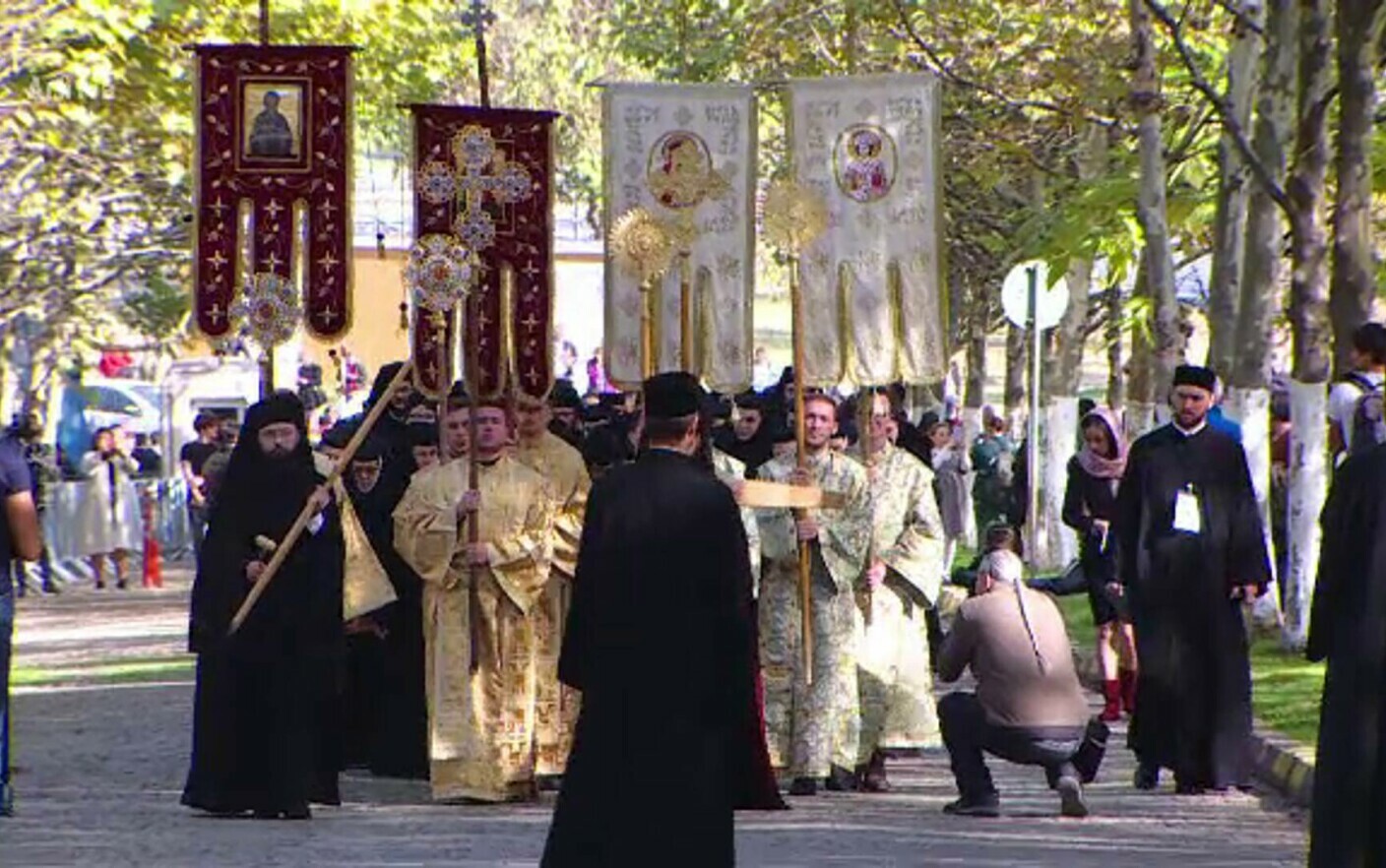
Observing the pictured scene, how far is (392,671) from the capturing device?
1733 centimetres

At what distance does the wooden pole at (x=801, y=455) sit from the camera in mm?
15781

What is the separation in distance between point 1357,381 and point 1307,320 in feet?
22.1

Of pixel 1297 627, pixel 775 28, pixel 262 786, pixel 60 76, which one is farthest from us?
pixel 775 28

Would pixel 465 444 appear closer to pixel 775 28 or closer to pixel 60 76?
pixel 60 76

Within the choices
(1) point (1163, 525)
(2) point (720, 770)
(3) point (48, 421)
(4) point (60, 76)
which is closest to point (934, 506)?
(1) point (1163, 525)

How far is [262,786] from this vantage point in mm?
15406

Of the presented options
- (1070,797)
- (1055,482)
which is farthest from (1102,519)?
(1055,482)

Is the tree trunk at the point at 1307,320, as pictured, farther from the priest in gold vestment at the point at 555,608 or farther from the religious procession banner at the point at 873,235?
the priest in gold vestment at the point at 555,608

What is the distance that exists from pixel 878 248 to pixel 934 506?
1.24 meters

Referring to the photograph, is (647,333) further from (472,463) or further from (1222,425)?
(1222,425)

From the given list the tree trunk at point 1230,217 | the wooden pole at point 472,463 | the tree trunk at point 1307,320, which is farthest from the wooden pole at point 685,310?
the tree trunk at point 1230,217

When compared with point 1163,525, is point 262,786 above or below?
below

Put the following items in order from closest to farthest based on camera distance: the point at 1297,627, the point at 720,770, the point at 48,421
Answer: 1. the point at 720,770
2. the point at 1297,627
3. the point at 48,421

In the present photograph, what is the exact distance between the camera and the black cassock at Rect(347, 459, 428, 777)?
17.2 meters
